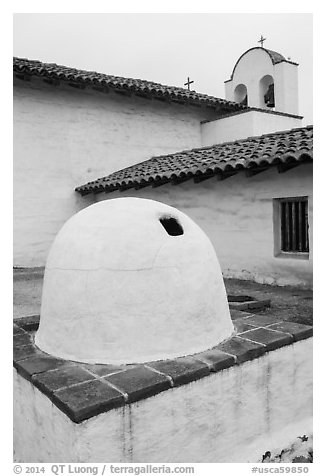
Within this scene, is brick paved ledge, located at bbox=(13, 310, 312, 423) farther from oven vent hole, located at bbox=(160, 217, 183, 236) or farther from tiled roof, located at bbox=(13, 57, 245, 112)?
tiled roof, located at bbox=(13, 57, 245, 112)

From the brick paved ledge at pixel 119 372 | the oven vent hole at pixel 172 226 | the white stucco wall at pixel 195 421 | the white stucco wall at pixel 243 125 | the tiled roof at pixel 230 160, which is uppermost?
the white stucco wall at pixel 243 125

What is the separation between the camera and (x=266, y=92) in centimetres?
1456

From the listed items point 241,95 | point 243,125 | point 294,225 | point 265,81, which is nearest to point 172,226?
point 294,225

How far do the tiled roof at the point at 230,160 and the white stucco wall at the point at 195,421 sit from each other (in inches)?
145

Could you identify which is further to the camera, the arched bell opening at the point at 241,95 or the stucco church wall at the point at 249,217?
the arched bell opening at the point at 241,95

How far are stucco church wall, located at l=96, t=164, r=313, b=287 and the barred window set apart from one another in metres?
0.19

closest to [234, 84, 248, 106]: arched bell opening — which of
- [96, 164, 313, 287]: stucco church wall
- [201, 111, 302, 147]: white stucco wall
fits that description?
[201, 111, 302, 147]: white stucco wall

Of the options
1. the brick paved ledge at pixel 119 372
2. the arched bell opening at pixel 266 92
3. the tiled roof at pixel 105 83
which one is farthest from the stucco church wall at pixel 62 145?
the brick paved ledge at pixel 119 372

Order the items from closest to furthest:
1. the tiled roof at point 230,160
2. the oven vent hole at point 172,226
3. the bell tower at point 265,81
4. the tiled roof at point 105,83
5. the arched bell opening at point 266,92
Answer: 1. the oven vent hole at point 172,226
2. the tiled roof at point 230,160
3. the tiled roof at point 105,83
4. the bell tower at point 265,81
5. the arched bell opening at point 266,92

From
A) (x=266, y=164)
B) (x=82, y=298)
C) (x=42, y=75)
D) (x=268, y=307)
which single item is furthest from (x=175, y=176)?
(x=82, y=298)

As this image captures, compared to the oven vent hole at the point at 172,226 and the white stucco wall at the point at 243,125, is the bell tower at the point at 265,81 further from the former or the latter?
the oven vent hole at the point at 172,226

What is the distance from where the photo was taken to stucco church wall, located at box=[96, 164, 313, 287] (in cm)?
714

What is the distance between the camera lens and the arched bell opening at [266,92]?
14262mm
